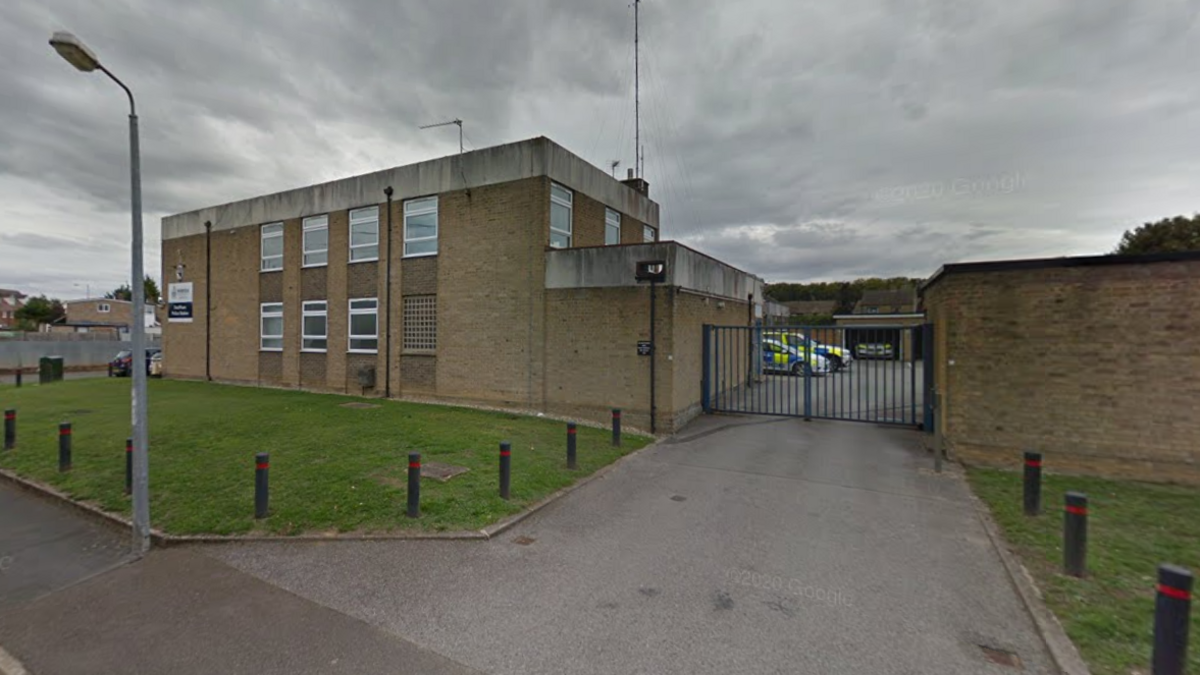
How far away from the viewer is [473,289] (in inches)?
521

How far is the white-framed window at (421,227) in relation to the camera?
14195 millimetres

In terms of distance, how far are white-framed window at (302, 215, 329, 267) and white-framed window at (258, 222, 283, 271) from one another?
5.45 feet

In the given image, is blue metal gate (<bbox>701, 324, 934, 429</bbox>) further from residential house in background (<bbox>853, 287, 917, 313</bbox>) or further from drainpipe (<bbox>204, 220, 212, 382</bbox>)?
residential house in background (<bbox>853, 287, 917, 313</bbox>)

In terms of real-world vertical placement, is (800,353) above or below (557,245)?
below

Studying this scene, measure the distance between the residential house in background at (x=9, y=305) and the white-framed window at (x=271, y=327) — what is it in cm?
8868

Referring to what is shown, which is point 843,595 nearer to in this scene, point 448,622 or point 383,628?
point 448,622

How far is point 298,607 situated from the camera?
13.1 feet

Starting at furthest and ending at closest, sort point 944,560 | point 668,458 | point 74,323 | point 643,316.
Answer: point 74,323 → point 643,316 → point 668,458 → point 944,560

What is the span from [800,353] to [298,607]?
1881cm

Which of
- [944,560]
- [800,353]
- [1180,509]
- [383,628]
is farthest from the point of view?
[800,353]

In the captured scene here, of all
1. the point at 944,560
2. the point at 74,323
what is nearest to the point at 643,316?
the point at 944,560

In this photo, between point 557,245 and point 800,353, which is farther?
point 800,353

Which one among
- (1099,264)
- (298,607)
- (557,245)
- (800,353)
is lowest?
(298,607)

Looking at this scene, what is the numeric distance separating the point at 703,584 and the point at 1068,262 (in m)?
7.55
